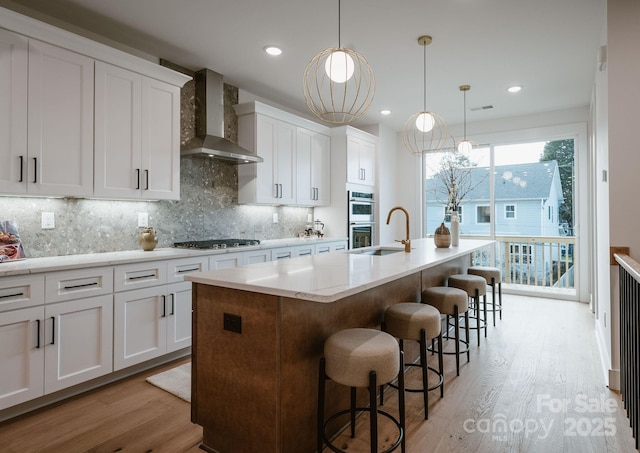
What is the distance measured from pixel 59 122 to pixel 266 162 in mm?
2267

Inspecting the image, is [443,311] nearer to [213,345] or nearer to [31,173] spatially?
[213,345]

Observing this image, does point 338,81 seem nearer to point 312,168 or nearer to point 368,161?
point 312,168

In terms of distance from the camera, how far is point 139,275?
295 centimetres

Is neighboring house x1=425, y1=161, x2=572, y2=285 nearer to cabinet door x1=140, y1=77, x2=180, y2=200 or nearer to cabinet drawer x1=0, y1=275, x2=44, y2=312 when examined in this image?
cabinet door x1=140, y1=77, x2=180, y2=200

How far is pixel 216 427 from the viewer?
6.39 feet

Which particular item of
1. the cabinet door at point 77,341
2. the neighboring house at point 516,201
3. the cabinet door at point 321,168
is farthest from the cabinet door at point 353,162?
the cabinet door at point 77,341

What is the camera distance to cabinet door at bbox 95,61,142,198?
298 cm

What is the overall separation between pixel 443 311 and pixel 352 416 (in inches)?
47.4

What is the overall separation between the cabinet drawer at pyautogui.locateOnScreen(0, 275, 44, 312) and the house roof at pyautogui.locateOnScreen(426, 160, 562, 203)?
5988 millimetres

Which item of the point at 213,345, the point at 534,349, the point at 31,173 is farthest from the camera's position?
the point at 534,349

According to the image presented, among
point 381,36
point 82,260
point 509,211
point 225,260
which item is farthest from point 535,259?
point 82,260

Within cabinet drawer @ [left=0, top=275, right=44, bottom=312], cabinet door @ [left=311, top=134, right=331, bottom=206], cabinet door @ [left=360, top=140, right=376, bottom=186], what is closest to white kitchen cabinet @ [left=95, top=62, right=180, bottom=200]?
cabinet drawer @ [left=0, top=275, right=44, bottom=312]

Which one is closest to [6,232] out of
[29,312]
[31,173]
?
[31,173]

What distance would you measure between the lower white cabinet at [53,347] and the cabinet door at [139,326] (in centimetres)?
6
